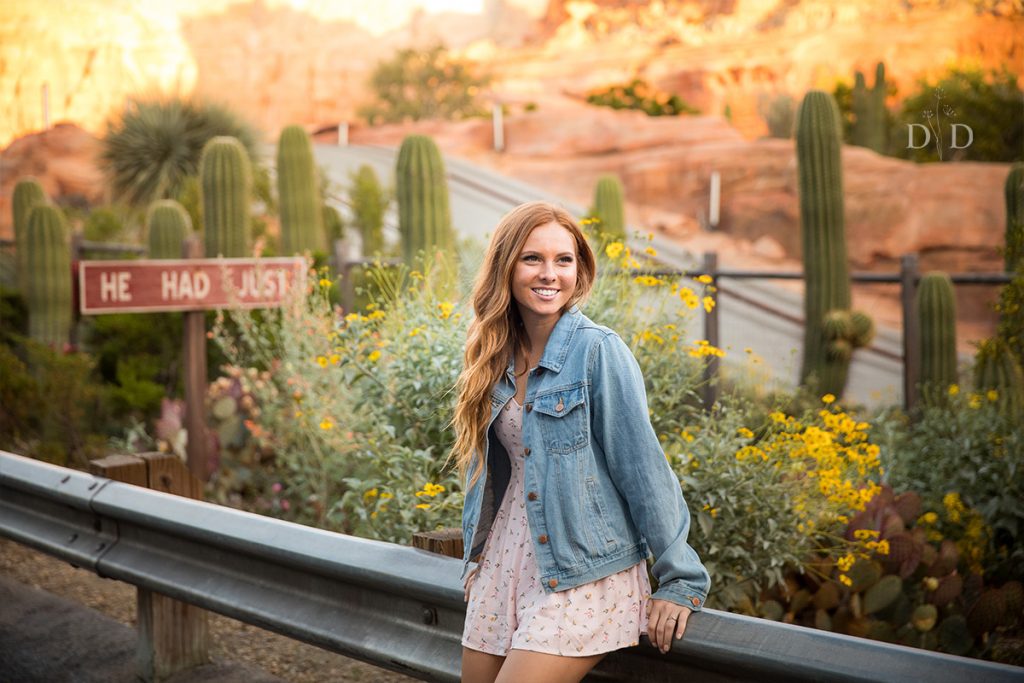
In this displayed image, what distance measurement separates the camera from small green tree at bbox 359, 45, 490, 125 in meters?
42.6

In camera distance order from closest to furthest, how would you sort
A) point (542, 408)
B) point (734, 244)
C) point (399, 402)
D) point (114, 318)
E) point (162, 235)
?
point (542, 408) < point (399, 402) < point (114, 318) < point (162, 235) < point (734, 244)

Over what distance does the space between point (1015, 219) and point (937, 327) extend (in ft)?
11.9

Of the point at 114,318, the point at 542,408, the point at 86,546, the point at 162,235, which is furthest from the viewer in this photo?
the point at 162,235

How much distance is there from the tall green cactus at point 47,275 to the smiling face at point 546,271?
9.24 m

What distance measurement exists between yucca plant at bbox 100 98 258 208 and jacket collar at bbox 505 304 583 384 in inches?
751

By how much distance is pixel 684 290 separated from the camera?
4531 millimetres

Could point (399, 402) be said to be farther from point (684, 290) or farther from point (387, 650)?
point (387, 650)

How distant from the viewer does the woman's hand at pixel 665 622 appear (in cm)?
204

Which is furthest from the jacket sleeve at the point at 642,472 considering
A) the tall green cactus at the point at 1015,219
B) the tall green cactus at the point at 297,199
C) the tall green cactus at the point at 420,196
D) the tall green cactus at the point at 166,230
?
the tall green cactus at the point at 297,199

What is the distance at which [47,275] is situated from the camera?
34.6 feet

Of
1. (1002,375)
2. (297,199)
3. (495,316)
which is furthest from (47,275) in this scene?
(495,316)

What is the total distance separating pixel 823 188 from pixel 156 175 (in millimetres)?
13895

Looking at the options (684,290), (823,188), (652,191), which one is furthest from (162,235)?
(652,191)

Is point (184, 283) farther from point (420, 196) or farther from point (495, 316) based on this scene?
point (420, 196)
